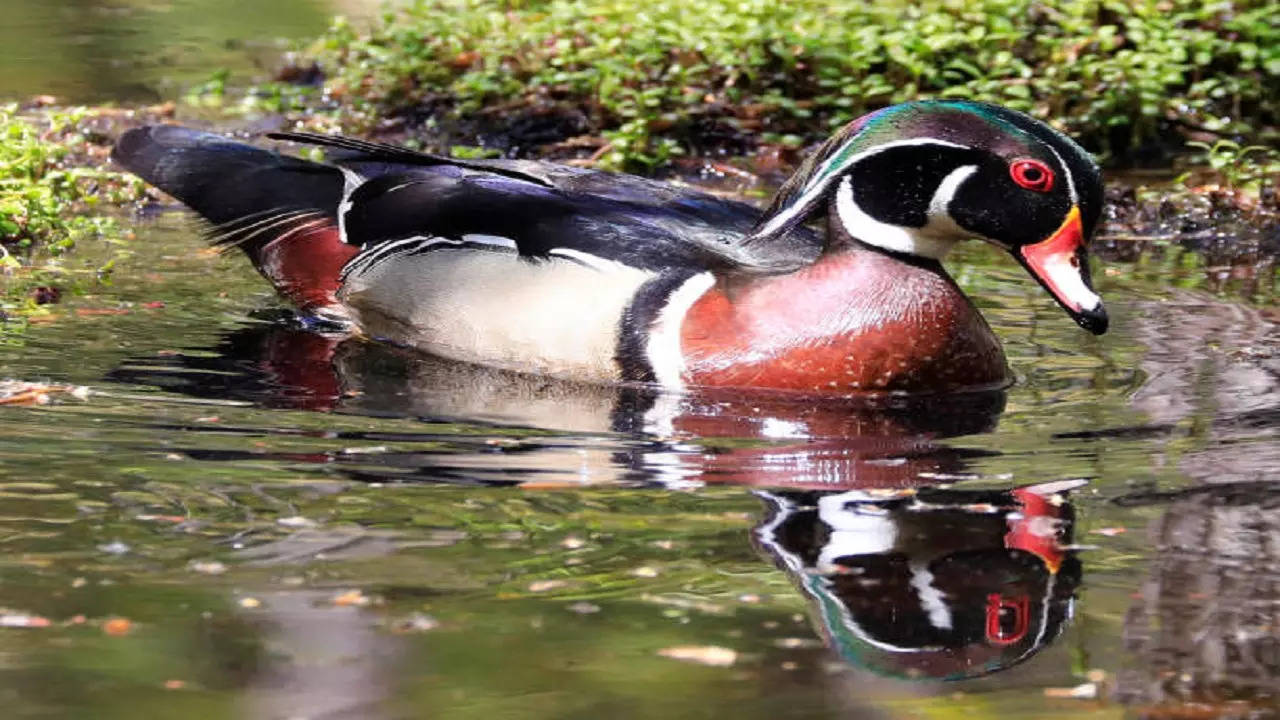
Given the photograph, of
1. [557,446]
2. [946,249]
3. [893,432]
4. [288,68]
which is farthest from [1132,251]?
[288,68]

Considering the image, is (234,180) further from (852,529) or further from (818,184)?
(852,529)

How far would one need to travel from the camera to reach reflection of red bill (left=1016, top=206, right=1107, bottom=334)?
5.84m

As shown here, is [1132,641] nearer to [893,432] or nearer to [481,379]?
[893,432]

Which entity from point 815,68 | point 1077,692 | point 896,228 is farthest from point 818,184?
point 815,68

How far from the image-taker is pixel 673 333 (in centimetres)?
596

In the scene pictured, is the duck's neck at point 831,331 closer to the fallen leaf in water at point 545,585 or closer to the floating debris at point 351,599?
the fallen leaf in water at point 545,585

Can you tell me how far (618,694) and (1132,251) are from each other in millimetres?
5224

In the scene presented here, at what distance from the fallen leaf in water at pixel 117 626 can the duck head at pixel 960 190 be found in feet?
8.88

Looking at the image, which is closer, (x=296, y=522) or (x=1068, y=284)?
(x=296, y=522)

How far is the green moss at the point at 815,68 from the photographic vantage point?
9.52m

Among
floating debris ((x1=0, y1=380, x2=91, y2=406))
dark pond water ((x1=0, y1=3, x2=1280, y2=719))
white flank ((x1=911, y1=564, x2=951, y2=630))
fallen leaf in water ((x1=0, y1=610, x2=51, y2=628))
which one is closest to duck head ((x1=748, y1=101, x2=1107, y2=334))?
dark pond water ((x1=0, y1=3, x2=1280, y2=719))

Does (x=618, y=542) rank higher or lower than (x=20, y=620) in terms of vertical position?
lower

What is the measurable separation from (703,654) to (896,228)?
2513 millimetres

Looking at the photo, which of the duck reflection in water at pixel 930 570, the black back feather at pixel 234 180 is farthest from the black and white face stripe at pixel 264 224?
the duck reflection in water at pixel 930 570
